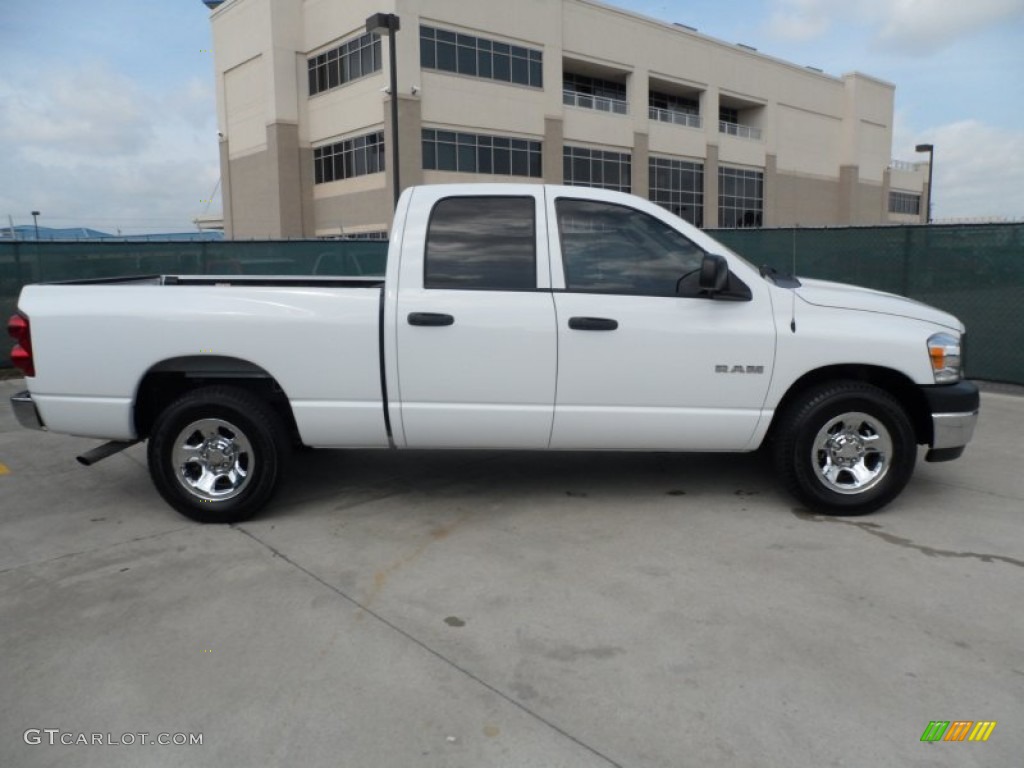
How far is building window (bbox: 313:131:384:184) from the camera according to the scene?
3675cm

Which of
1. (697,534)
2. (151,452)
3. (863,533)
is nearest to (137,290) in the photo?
(151,452)

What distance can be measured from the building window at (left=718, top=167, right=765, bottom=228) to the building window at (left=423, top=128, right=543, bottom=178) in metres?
16.4

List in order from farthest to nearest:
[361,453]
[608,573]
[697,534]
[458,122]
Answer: [458,122] → [361,453] → [697,534] → [608,573]

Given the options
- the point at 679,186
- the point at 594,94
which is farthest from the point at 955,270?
the point at 679,186

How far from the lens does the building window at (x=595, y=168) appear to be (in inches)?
1634

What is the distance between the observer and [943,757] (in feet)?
8.96

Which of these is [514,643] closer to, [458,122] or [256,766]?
[256,766]

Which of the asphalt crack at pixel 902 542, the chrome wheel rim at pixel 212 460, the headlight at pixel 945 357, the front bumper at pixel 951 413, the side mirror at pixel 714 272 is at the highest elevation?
the side mirror at pixel 714 272

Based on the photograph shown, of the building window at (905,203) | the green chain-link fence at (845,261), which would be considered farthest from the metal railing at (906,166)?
the green chain-link fence at (845,261)

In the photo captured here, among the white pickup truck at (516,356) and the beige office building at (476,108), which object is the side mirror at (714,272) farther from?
the beige office building at (476,108)

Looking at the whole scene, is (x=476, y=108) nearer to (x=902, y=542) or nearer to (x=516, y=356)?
(x=516, y=356)

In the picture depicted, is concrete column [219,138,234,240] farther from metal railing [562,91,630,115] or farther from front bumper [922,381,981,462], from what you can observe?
front bumper [922,381,981,462]

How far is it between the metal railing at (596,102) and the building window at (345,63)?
10.1 meters

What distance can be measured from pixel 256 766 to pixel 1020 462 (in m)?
6.16
